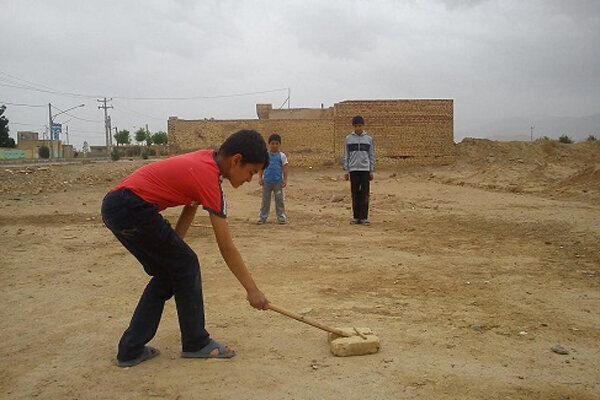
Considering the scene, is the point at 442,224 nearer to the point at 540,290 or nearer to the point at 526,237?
the point at 526,237

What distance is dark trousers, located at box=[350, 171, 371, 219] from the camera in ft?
26.1

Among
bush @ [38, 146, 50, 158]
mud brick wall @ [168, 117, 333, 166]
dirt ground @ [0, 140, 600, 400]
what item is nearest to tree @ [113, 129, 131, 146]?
bush @ [38, 146, 50, 158]

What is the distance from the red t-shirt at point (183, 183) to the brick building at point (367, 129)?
62.8 feet

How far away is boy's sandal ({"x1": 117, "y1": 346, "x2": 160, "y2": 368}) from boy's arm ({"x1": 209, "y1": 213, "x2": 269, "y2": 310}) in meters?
0.71

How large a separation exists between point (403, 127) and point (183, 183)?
1995 cm

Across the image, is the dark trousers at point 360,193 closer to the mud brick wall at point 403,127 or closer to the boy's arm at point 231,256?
the boy's arm at point 231,256

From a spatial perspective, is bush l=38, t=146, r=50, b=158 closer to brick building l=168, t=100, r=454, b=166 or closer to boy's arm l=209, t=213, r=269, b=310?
brick building l=168, t=100, r=454, b=166

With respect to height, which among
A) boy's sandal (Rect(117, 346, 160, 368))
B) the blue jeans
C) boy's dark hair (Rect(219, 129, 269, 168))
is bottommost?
boy's sandal (Rect(117, 346, 160, 368))

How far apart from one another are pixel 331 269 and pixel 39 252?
135 inches

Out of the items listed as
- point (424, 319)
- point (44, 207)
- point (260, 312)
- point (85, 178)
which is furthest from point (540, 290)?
point (85, 178)

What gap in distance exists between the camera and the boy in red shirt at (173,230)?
264 cm

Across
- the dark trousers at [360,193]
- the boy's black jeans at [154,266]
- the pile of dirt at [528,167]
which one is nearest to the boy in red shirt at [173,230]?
the boy's black jeans at [154,266]

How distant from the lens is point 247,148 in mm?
2730

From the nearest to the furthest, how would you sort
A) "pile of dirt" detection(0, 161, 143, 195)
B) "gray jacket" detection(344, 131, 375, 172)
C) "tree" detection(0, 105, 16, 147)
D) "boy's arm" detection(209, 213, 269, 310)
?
"boy's arm" detection(209, 213, 269, 310), "gray jacket" detection(344, 131, 375, 172), "pile of dirt" detection(0, 161, 143, 195), "tree" detection(0, 105, 16, 147)
